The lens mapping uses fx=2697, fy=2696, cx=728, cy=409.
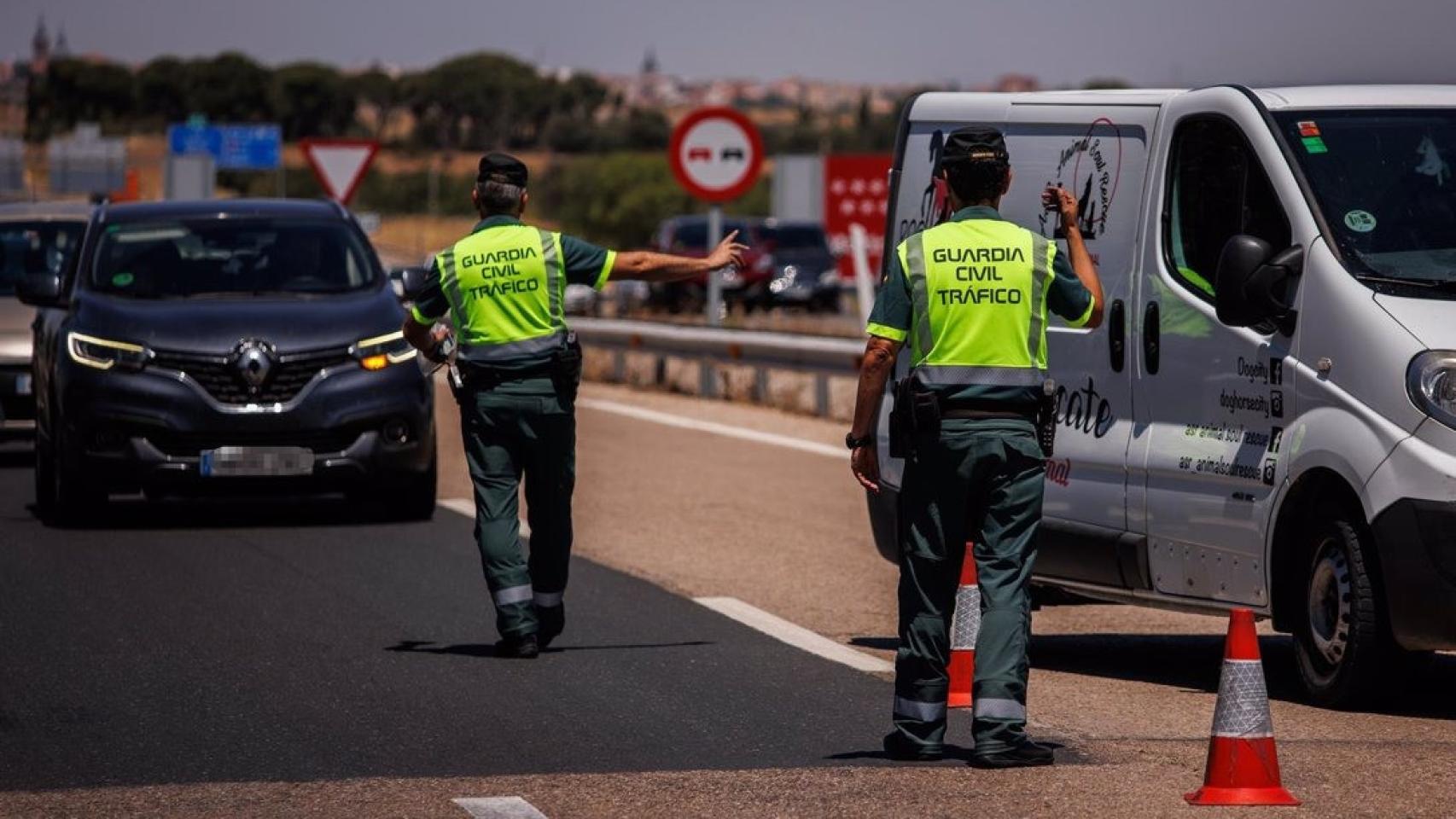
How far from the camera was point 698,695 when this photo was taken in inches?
348

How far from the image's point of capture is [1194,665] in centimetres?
1004

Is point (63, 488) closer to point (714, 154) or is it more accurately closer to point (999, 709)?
point (999, 709)

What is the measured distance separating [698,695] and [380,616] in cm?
234

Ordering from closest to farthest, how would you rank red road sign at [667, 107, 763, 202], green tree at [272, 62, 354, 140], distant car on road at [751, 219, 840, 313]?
red road sign at [667, 107, 763, 202] → distant car on road at [751, 219, 840, 313] → green tree at [272, 62, 354, 140]

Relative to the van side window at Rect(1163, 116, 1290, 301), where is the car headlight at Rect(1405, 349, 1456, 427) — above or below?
below

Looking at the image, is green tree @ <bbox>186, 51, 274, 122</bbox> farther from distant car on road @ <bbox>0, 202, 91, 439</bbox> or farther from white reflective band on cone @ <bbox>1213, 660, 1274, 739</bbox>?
white reflective band on cone @ <bbox>1213, 660, 1274, 739</bbox>

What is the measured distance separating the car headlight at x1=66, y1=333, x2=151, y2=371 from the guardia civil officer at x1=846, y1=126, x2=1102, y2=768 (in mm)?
7140

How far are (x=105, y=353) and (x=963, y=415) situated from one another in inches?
296

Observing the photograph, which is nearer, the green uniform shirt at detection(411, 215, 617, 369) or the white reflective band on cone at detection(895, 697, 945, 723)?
the white reflective band on cone at detection(895, 697, 945, 723)

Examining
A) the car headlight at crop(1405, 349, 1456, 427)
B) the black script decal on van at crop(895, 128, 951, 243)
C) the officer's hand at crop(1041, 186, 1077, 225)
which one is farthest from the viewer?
the black script decal on van at crop(895, 128, 951, 243)

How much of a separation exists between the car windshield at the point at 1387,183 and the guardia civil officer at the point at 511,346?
7.32 ft

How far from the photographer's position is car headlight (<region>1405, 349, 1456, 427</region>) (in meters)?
8.07

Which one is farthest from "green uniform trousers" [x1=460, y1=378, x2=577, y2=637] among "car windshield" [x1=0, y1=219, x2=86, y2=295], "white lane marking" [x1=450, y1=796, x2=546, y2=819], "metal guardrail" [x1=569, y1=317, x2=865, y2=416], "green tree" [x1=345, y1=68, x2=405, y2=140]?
"green tree" [x1=345, y1=68, x2=405, y2=140]

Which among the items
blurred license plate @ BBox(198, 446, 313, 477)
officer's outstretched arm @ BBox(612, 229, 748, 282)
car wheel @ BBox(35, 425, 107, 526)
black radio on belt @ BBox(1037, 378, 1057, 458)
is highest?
officer's outstretched arm @ BBox(612, 229, 748, 282)
